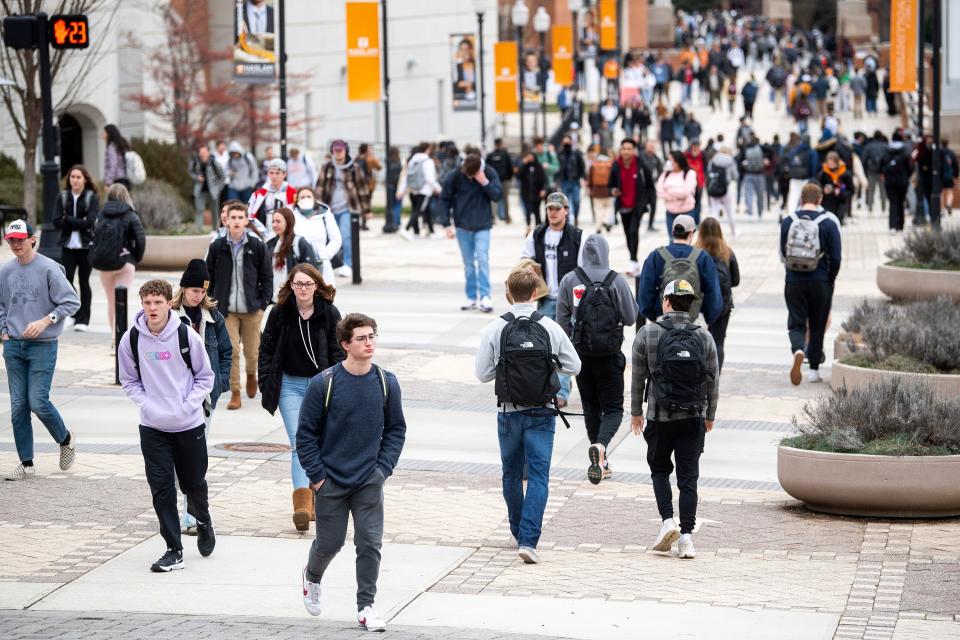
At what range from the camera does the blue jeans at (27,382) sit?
1227cm

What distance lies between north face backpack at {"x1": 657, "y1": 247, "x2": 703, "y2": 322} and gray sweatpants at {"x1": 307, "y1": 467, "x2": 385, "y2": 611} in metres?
5.02

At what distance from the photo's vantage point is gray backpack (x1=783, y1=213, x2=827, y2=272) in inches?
634

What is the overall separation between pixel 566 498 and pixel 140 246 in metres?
7.18

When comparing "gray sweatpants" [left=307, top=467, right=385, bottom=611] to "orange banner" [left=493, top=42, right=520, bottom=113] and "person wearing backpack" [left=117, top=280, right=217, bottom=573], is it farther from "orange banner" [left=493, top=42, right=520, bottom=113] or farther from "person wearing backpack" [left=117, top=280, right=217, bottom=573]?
"orange banner" [left=493, top=42, right=520, bottom=113]

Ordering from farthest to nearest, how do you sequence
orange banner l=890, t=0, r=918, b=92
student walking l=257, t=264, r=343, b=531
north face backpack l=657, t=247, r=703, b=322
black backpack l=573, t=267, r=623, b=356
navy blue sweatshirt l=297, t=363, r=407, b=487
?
1. orange banner l=890, t=0, r=918, b=92
2. north face backpack l=657, t=247, r=703, b=322
3. black backpack l=573, t=267, r=623, b=356
4. student walking l=257, t=264, r=343, b=531
5. navy blue sweatshirt l=297, t=363, r=407, b=487

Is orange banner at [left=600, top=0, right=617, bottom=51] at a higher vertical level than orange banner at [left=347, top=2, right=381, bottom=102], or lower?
higher

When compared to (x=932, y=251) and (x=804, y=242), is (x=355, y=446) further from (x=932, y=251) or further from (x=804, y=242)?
(x=932, y=251)

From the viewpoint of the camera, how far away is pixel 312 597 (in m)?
8.84

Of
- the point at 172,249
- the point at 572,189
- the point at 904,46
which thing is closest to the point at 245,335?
the point at 172,249

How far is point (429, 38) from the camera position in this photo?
5831cm

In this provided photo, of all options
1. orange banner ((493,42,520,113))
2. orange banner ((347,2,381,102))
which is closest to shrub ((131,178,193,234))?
orange banner ((347,2,381,102))

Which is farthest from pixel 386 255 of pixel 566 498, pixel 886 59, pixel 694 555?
pixel 886 59

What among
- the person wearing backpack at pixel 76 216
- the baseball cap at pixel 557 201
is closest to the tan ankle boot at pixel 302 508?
the baseball cap at pixel 557 201

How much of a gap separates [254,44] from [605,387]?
17488mm
